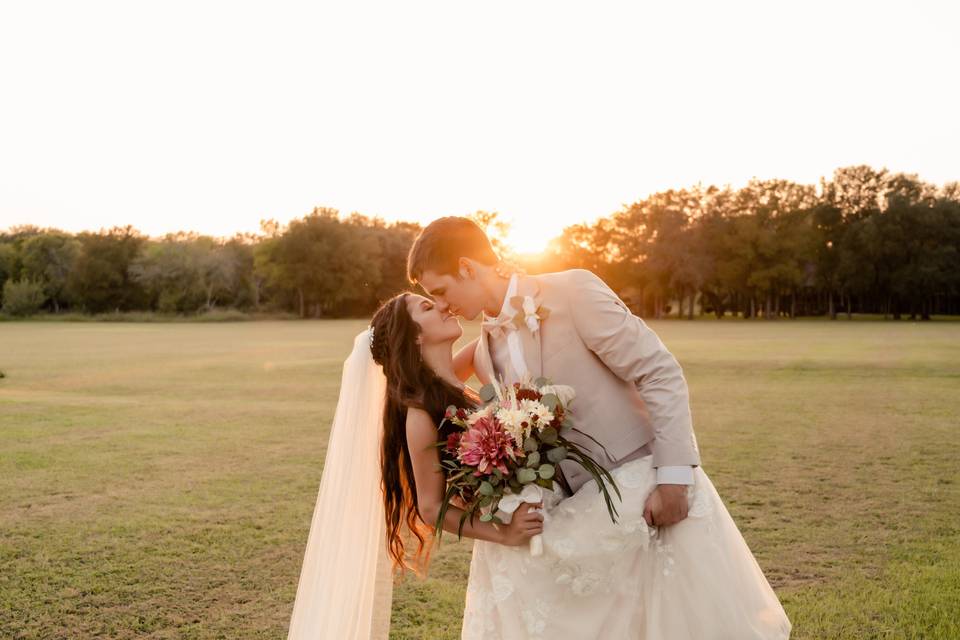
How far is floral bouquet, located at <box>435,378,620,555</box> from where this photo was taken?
2939mm

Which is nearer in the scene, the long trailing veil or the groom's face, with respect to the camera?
the groom's face

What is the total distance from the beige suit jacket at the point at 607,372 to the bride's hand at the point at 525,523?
331 mm

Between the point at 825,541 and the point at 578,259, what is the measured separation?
261ft

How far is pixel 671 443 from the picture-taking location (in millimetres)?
3264

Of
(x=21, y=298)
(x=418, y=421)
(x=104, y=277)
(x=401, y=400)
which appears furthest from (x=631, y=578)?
(x=104, y=277)

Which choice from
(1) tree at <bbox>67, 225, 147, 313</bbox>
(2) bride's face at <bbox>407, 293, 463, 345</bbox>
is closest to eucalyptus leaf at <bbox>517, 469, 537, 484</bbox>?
(2) bride's face at <bbox>407, 293, 463, 345</bbox>

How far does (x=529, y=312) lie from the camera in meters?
3.38

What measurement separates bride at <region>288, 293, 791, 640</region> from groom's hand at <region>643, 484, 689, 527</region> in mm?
52

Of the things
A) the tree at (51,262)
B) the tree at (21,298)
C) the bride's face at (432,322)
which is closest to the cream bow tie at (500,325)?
the bride's face at (432,322)

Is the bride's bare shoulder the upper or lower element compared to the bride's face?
lower

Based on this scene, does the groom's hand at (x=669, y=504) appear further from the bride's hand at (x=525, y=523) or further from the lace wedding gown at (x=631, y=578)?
the bride's hand at (x=525, y=523)

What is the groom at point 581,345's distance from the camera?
329cm

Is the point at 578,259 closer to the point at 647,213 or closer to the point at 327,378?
the point at 647,213

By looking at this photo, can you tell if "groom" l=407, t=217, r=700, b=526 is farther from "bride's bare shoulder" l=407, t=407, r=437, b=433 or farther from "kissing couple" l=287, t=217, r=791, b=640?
"bride's bare shoulder" l=407, t=407, r=437, b=433
